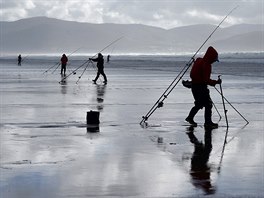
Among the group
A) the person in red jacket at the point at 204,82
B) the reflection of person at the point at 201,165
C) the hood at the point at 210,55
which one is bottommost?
the reflection of person at the point at 201,165

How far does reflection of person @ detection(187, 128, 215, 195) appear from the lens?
8.59 meters

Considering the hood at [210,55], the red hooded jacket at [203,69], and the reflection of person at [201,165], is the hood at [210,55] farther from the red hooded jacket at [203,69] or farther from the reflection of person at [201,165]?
the reflection of person at [201,165]

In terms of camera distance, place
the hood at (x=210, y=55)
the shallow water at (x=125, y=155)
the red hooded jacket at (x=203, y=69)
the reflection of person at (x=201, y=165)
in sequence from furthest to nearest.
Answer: the red hooded jacket at (x=203, y=69)
the hood at (x=210, y=55)
the reflection of person at (x=201, y=165)
the shallow water at (x=125, y=155)

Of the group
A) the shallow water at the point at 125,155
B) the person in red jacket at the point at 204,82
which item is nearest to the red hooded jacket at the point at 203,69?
the person in red jacket at the point at 204,82

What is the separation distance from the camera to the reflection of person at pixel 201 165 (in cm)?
859

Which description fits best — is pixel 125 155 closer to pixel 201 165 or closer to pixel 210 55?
pixel 201 165

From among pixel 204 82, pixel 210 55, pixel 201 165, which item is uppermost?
pixel 210 55

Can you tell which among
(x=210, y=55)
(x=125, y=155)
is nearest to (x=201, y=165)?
(x=125, y=155)

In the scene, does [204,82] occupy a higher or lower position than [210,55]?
lower

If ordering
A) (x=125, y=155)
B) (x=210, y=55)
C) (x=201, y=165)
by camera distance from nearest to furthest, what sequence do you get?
(x=201, y=165)
(x=125, y=155)
(x=210, y=55)

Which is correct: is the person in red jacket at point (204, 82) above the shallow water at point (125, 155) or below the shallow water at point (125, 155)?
above

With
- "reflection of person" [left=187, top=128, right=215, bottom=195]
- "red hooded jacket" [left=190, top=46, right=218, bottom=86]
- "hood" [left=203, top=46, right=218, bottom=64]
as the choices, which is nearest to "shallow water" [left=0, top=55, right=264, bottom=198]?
"reflection of person" [left=187, top=128, right=215, bottom=195]

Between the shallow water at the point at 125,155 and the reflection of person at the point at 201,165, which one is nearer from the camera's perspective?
the shallow water at the point at 125,155

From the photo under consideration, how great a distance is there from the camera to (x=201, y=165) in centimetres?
1004
